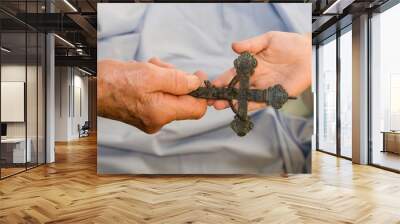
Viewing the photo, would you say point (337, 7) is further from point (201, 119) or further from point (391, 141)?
point (201, 119)

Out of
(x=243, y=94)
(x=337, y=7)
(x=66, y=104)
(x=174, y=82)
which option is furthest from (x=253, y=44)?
(x=66, y=104)

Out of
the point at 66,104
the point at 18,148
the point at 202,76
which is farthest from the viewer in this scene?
the point at 66,104

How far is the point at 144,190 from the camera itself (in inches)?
211

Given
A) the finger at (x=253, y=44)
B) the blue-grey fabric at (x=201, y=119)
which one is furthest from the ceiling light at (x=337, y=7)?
the finger at (x=253, y=44)

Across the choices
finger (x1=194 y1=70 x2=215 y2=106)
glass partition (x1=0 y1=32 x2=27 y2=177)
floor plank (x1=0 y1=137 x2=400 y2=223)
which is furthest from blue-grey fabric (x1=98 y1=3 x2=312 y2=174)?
glass partition (x1=0 y1=32 x2=27 y2=177)

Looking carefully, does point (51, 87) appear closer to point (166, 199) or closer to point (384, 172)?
point (166, 199)

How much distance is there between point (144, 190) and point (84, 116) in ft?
47.7

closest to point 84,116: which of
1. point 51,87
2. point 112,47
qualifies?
point 51,87

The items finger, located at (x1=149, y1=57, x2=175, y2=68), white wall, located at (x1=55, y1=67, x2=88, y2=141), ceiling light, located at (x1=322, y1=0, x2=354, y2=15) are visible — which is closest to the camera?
finger, located at (x1=149, y1=57, x2=175, y2=68)

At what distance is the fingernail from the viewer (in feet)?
20.3

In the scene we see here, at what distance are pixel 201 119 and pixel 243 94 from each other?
80cm

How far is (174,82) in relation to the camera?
20.3ft

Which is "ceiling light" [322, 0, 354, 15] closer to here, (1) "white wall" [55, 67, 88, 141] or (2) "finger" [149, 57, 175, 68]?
(2) "finger" [149, 57, 175, 68]

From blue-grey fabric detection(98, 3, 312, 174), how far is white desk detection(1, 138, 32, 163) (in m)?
1.71
